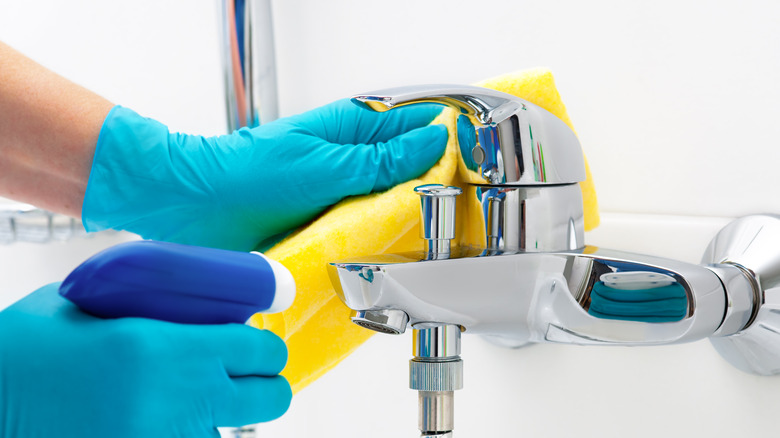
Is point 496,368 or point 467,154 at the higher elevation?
point 467,154

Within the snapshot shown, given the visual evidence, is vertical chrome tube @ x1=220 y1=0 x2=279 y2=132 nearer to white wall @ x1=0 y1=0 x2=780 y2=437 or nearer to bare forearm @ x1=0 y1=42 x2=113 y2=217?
white wall @ x1=0 y1=0 x2=780 y2=437

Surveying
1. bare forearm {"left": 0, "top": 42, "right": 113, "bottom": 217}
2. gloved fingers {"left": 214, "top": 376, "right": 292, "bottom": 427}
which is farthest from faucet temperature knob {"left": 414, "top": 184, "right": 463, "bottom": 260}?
bare forearm {"left": 0, "top": 42, "right": 113, "bottom": 217}

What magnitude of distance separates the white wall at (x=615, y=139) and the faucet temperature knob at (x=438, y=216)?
19 centimetres

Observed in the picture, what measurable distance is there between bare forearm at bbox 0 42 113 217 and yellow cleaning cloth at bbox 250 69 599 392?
0.17 metres

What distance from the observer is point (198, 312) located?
0.30 metres

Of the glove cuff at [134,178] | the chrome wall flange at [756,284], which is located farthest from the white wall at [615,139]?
the glove cuff at [134,178]

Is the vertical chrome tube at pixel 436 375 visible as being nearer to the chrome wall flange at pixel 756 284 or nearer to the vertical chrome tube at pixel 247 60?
the chrome wall flange at pixel 756 284

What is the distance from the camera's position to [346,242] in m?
0.39

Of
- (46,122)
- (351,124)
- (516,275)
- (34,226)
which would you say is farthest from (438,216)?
(34,226)

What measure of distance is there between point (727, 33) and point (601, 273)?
20 cm

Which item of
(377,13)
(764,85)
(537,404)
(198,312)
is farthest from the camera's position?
(377,13)

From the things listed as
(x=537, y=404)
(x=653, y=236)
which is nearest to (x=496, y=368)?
(x=537, y=404)

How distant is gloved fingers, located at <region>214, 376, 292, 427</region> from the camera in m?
0.31

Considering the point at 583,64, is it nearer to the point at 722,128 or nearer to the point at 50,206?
the point at 722,128
